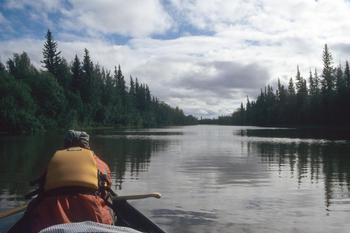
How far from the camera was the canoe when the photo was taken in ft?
23.2

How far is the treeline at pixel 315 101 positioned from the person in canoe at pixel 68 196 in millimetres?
91351

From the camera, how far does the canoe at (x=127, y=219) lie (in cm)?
707

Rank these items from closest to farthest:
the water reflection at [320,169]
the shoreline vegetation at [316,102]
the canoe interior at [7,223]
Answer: the canoe interior at [7,223], the water reflection at [320,169], the shoreline vegetation at [316,102]

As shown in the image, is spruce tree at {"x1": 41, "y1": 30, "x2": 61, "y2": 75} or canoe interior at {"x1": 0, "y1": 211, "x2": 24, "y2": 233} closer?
canoe interior at {"x1": 0, "y1": 211, "x2": 24, "y2": 233}

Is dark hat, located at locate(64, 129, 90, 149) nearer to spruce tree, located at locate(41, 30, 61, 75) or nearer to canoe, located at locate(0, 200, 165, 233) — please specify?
canoe, located at locate(0, 200, 165, 233)

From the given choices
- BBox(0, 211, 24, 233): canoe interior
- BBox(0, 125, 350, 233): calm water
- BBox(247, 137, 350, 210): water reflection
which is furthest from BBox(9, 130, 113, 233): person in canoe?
BBox(247, 137, 350, 210): water reflection

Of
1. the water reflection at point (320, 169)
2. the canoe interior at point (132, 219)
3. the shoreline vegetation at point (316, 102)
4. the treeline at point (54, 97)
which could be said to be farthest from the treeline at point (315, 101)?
the canoe interior at point (132, 219)

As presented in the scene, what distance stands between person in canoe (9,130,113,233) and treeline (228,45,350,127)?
9135 cm

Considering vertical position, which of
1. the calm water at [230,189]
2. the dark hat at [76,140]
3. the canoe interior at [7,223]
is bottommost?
the calm water at [230,189]

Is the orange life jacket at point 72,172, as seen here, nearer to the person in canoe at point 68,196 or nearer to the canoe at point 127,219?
the person in canoe at point 68,196

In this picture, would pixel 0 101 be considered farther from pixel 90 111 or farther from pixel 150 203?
pixel 150 203

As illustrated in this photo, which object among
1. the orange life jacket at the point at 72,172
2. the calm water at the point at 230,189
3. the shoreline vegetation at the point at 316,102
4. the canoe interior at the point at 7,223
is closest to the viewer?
the orange life jacket at the point at 72,172

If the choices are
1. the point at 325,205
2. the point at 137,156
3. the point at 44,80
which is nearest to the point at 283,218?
the point at 325,205

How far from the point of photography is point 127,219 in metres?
8.30
